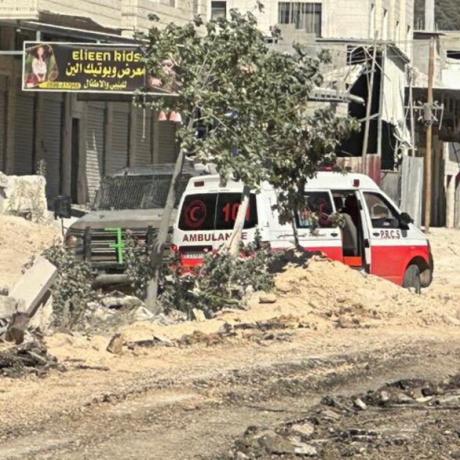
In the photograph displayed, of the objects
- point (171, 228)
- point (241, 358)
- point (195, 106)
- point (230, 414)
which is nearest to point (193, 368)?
point (241, 358)

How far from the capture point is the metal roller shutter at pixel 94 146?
125 ft

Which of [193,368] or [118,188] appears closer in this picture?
[193,368]

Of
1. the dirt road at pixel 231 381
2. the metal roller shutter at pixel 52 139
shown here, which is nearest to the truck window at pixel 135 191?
the dirt road at pixel 231 381

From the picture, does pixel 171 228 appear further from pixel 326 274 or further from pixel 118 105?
pixel 118 105

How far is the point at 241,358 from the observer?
14617mm

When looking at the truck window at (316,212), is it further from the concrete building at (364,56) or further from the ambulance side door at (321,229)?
the concrete building at (364,56)

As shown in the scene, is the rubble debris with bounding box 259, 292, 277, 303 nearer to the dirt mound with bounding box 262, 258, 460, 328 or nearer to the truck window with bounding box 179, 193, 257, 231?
the dirt mound with bounding box 262, 258, 460, 328

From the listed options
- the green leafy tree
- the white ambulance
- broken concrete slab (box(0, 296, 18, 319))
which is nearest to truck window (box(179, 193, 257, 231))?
the white ambulance

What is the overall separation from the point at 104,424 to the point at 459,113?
51607 millimetres

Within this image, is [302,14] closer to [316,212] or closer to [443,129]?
[443,129]

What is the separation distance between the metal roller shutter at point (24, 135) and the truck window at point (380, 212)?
1459cm

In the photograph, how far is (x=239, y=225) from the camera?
19.4 meters

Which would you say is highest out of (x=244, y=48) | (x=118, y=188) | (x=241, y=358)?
(x=244, y=48)

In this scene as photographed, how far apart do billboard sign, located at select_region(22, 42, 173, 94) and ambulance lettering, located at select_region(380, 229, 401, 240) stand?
9764mm
